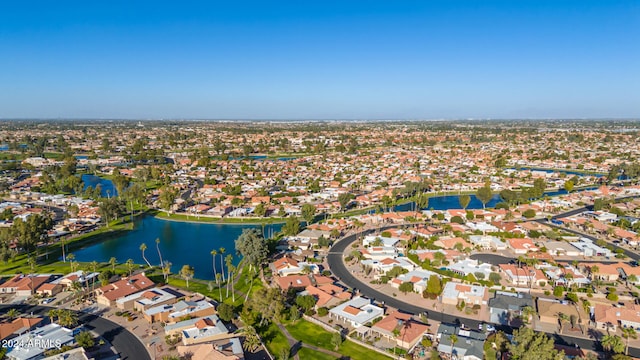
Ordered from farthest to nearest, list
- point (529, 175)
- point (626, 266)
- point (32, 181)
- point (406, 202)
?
1. point (529, 175)
2. point (32, 181)
3. point (406, 202)
4. point (626, 266)

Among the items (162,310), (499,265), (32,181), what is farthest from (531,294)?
(32,181)

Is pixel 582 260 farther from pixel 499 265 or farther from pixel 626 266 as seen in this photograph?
pixel 499 265

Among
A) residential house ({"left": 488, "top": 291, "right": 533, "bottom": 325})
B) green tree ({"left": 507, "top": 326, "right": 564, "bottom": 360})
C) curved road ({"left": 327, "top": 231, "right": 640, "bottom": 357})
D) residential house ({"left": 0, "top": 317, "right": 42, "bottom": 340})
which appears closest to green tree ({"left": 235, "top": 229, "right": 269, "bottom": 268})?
curved road ({"left": 327, "top": 231, "right": 640, "bottom": 357})

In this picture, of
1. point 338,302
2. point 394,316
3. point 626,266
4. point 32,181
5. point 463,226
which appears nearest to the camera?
point 394,316

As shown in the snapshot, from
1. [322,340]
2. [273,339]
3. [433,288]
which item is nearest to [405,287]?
[433,288]

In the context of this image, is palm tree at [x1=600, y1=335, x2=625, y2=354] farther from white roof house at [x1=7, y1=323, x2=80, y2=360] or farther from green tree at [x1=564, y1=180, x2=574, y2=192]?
green tree at [x1=564, y1=180, x2=574, y2=192]
